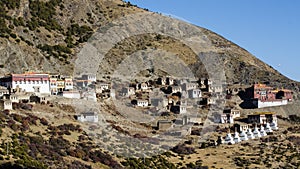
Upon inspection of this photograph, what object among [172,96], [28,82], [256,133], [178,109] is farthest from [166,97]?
[28,82]

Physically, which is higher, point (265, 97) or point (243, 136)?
point (265, 97)

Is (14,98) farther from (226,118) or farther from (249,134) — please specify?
(249,134)

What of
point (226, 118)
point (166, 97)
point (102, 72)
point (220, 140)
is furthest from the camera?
point (102, 72)

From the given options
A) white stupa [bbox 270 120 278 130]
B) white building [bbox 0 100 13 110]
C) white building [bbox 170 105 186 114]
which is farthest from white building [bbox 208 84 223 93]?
white building [bbox 0 100 13 110]

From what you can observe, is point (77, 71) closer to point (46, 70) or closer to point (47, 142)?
point (46, 70)

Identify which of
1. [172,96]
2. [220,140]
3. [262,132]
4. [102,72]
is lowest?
[220,140]

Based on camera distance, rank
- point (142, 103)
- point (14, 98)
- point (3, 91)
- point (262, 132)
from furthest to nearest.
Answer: point (142, 103) → point (262, 132) → point (3, 91) → point (14, 98)
